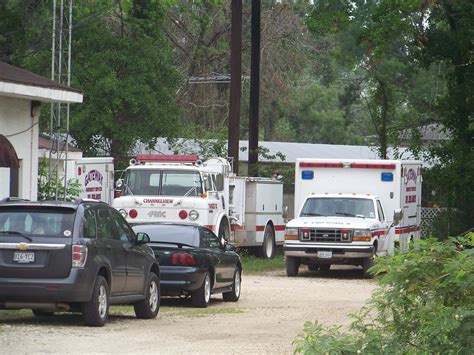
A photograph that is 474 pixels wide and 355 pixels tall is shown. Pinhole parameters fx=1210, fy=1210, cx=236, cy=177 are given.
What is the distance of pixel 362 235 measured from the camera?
28781mm

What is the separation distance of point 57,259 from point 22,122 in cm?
920

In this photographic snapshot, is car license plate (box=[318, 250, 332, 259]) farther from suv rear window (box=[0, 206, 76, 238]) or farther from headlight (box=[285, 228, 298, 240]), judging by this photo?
suv rear window (box=[0, 206, 76, 238])

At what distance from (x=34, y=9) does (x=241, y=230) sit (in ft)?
37.6

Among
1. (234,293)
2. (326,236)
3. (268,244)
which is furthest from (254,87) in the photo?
(234,293)

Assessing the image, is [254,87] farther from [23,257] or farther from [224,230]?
[23,257]

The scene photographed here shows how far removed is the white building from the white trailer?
22.5ft

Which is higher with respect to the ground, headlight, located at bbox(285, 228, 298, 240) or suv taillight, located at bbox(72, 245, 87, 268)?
suv taillight, located at bbox(72, 245, 87, 268)

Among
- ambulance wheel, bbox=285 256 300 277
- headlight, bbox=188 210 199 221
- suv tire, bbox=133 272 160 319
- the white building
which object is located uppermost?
the white building

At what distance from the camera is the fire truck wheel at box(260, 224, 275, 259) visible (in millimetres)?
36906

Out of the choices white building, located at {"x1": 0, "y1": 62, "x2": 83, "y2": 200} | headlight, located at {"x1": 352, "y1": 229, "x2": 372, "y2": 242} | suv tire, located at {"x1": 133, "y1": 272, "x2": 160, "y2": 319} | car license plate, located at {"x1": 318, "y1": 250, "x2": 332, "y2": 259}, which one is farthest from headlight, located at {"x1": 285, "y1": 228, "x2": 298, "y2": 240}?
suv tire, located at {"x1": 133, "y1": 272, "x2": 160, "y2": 319}

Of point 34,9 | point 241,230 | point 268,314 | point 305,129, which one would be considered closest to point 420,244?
point 268,314

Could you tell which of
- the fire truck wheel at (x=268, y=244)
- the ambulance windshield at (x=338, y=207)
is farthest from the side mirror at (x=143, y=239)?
the fire truck wheel at (x=268, y=244)

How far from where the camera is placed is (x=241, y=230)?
3509 cm

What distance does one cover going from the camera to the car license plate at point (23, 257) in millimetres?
15703
